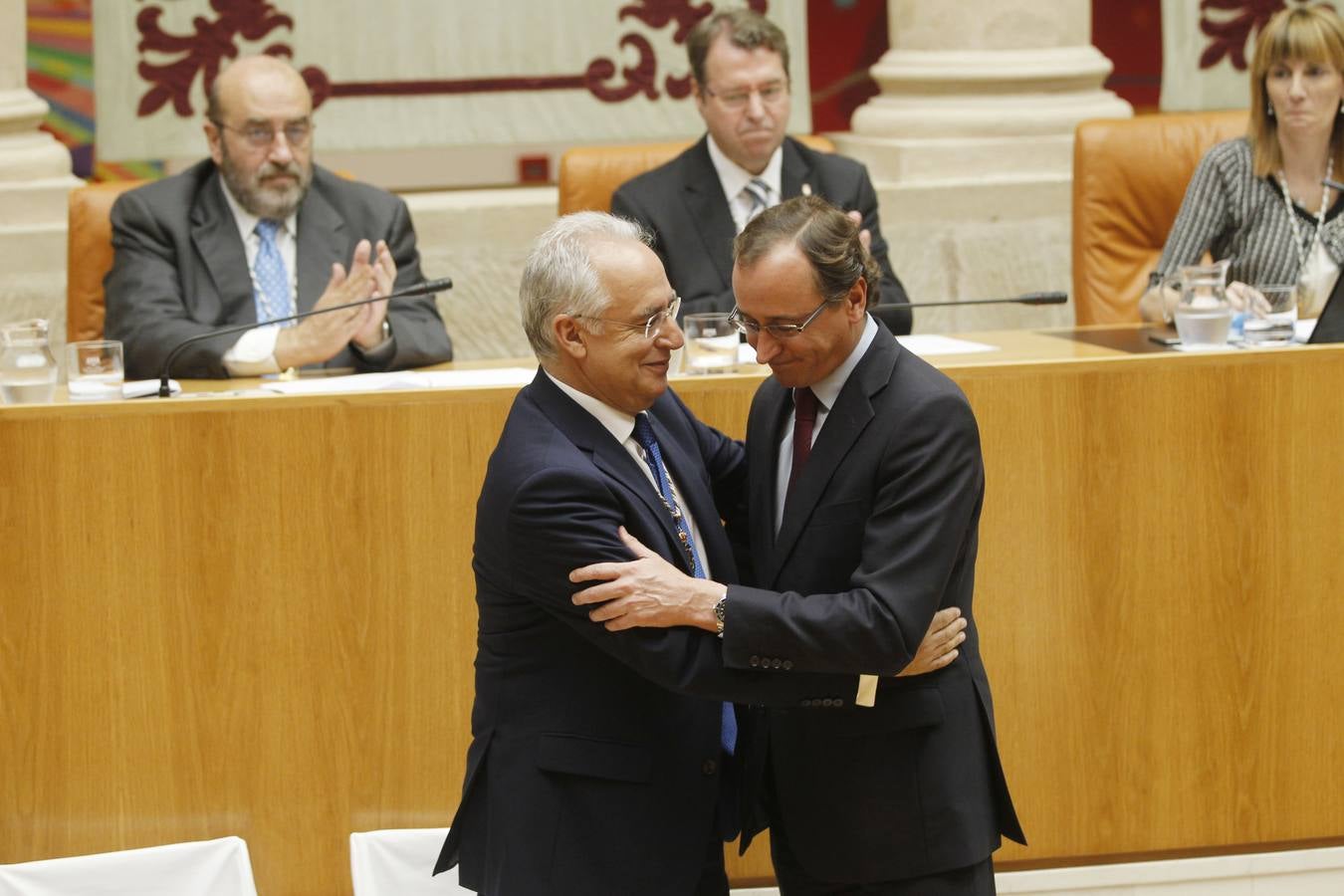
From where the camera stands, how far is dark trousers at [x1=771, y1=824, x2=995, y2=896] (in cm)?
230

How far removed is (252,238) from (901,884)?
2373 millimetres

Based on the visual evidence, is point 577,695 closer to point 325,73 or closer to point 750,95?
point 750,95

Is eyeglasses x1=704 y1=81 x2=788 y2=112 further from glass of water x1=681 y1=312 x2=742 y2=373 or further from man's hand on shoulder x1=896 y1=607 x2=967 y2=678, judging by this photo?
man's hand on shoulder x1=896 y1=607 x2=967 y2=678

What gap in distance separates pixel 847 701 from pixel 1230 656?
3.48 feet

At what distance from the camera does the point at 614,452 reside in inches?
87.3

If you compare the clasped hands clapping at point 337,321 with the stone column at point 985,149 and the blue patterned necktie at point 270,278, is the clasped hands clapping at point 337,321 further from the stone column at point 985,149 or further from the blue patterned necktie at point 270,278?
the stone column at point 985,149

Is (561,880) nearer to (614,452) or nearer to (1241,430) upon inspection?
(614,452)

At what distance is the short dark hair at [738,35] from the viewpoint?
4.16 m

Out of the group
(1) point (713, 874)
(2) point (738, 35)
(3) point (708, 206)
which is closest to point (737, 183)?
(3) point (708, 206)

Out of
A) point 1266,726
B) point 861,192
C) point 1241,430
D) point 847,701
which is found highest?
point 861,192

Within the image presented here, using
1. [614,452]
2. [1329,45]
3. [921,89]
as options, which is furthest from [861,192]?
[614,452]

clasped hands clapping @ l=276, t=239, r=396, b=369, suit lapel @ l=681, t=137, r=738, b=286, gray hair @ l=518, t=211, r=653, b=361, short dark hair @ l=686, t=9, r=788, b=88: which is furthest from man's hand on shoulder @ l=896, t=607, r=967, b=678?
short dark hair @ l=686, t=9, r=788, b=88

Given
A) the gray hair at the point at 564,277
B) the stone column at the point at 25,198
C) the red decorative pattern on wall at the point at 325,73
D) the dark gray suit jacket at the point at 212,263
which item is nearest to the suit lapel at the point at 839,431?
the gray hair at the point at 564,277

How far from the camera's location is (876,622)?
2105mm
